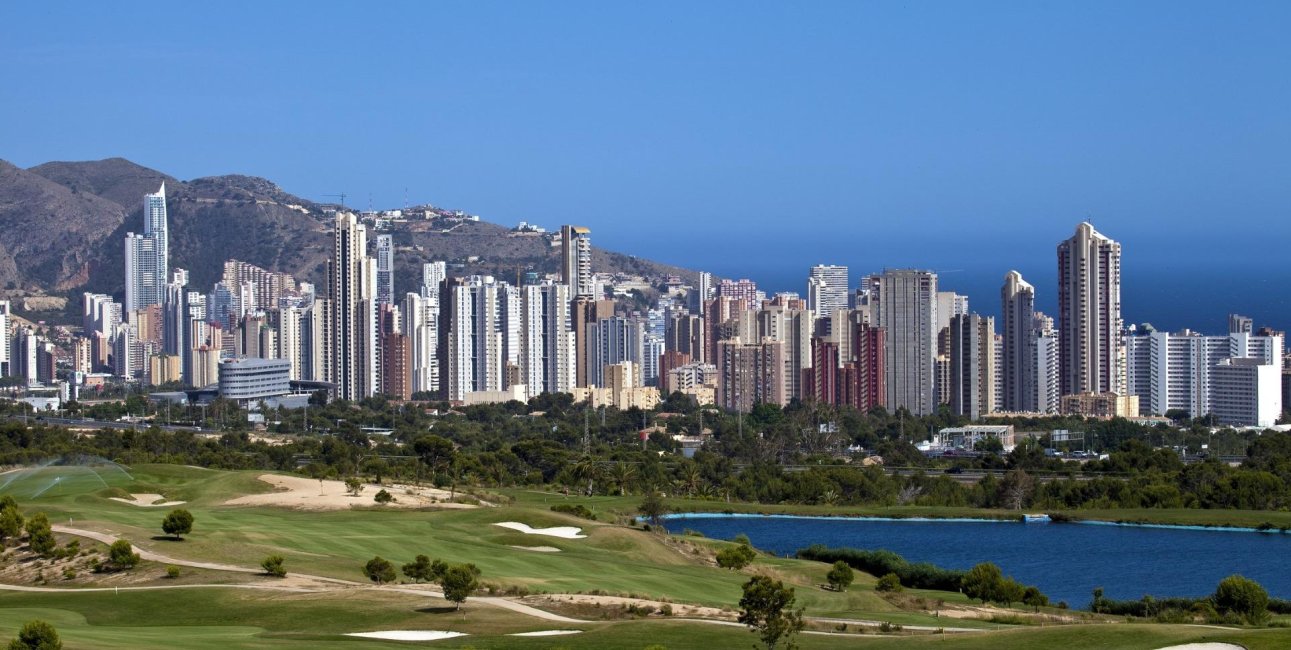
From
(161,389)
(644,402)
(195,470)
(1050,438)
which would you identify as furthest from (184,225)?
(195,470)

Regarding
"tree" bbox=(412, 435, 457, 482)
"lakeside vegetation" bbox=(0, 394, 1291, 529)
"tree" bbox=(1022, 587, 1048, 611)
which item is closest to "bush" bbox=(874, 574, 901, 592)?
"tree" bbox=(1022, 587, 1048, 611)

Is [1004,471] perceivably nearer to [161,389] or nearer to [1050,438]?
[1050,438]

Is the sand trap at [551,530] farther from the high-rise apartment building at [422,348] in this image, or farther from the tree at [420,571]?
the high-rise apartment building at [422,348]

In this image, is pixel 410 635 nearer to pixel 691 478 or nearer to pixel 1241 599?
pixel 1241 599

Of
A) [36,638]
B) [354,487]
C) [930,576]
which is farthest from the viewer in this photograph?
[354,487]

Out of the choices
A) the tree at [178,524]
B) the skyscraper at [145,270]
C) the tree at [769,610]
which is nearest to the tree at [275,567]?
the tree at [178,524]

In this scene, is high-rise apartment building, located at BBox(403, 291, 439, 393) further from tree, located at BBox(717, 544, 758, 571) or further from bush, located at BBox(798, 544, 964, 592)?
tree, located at BBox(717, 544, 758, 571)

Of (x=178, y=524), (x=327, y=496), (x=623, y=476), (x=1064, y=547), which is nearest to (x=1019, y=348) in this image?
(x=623, y=476)
